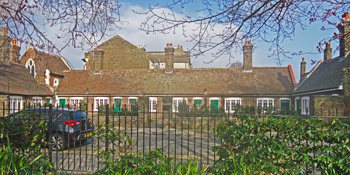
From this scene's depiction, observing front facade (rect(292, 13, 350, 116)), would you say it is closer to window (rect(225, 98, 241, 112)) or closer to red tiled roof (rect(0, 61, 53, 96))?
window (rect(225, 98, 241, 112))

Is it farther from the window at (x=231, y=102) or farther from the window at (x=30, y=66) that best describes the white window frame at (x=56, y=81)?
the window at (x=231, y=102)

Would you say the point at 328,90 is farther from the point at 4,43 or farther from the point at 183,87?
the point at 4,43

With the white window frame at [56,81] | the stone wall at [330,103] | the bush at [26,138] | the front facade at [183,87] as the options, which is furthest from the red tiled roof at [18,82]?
the stone wall at [330,103]

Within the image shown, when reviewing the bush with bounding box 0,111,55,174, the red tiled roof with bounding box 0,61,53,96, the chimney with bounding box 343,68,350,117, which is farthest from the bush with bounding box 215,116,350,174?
the red tiled roof with bounding box 0,61,53,96

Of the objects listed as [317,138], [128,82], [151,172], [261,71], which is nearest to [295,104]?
[261,71]

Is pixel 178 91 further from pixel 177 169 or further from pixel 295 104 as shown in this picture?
pixel 177 169

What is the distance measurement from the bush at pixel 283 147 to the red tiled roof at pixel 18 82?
20478 mm

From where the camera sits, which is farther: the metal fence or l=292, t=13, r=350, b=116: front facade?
l=292, t=13, r=350, b=116: front facade

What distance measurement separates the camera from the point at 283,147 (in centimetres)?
462

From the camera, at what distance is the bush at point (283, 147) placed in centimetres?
450

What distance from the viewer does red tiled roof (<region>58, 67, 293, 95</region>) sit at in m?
25.9

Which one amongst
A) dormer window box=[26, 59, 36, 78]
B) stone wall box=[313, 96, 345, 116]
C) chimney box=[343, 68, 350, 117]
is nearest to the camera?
chimney box=[343, 68, 350, 117]

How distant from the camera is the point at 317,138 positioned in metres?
4.78

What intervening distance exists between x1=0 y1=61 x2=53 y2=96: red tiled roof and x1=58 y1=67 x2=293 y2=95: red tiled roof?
2.75 meters
